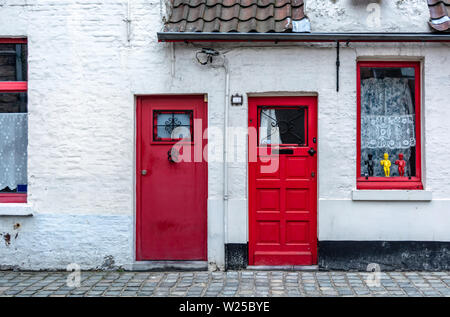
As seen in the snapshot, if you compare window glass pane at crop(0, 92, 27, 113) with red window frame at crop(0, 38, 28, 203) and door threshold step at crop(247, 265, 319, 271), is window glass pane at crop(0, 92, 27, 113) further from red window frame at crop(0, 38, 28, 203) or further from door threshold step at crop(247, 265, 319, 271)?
door threshold step at crop(247, 265, 319, 271)

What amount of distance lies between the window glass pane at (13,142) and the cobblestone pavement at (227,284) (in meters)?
1.30

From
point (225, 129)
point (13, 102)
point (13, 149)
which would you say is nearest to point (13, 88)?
point (13, 102)

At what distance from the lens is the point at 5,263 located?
24.8 feet

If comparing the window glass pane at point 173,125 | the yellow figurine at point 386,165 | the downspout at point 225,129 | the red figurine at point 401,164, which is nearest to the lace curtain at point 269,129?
the downspout at point 225,129

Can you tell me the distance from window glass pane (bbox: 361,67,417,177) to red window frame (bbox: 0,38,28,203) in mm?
4964

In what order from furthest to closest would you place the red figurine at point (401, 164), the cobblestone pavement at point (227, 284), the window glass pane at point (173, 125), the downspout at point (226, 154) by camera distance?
the window glass pane at point (173, 125)
the red figurine at point (401, 164)
the downspout at point (226, 154)
the cobblestone pavement at point (227, 284)

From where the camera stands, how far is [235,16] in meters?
Result: 7.43

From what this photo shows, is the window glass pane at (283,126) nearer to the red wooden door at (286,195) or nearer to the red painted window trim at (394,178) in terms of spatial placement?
the red wooden door at (286,195)

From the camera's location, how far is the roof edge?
7176 millimetres

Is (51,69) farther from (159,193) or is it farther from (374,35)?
(374,35)

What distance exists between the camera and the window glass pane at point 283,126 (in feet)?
25.0

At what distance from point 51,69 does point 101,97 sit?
0.83 m
